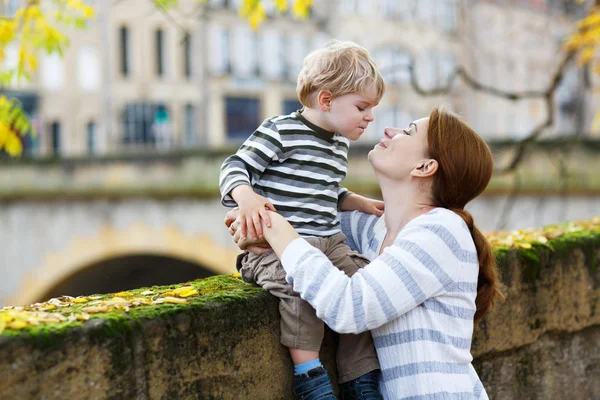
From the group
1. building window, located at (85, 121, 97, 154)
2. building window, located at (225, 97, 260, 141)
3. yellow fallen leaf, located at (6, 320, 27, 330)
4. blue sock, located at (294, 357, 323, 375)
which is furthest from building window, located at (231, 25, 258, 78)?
yellow fallen leaf, located at (6, 320, 27, 330)

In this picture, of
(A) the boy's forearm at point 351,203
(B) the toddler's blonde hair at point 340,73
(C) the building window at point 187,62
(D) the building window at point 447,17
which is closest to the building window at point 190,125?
(C) the building window at point 187,62

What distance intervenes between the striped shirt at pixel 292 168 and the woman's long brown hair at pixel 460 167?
31 centimetres

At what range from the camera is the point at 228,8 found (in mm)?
29844

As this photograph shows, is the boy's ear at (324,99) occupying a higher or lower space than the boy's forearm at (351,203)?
higher

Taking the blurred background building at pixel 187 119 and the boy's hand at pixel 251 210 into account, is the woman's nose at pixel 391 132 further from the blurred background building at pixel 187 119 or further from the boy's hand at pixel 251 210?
the blurred background building at pixel 187 119

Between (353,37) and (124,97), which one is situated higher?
(353,37)

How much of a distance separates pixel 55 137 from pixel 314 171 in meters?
27.5

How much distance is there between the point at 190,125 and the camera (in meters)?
29.8

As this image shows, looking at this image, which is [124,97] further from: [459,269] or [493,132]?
[459,269]

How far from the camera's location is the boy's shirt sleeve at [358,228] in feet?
9.04

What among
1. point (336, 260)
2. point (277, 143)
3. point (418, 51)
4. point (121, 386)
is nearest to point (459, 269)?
point (336, 260)

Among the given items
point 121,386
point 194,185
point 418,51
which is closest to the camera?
point 121,386

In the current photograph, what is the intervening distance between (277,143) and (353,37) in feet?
92.9

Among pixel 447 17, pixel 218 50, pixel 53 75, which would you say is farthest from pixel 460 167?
pixel 447 17
